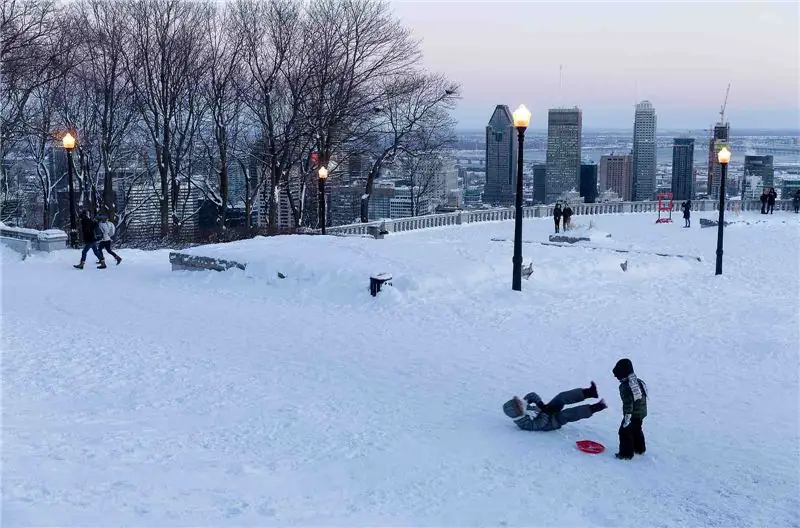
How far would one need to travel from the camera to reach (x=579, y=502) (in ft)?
23.5

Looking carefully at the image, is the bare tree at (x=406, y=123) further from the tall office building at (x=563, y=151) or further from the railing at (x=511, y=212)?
the tall office building at (x=563, y=151)

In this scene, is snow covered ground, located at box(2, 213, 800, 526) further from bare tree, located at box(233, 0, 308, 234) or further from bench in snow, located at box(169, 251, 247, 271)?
bare tree, located at box(233, 0, 308, 234)

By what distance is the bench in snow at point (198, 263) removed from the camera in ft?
60.2

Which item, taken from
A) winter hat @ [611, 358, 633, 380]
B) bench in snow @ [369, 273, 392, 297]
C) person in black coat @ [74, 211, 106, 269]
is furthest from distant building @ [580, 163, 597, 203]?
winter hat @ [611, 358, 633, 380]

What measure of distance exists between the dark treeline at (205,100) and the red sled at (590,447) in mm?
22961

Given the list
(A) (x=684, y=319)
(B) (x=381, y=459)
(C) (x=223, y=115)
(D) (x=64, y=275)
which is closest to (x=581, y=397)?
(B) (x=381, y=459)

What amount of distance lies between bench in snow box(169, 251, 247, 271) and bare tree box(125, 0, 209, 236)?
11874 mm

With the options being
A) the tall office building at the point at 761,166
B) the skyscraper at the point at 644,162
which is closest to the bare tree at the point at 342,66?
the tall office building at the point at 761,166

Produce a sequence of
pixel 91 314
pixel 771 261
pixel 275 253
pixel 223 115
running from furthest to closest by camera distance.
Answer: pixel 223 115 < pixel 771 261 < pixel 275 253 < pixel 91 314

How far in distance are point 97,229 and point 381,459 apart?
1419cm

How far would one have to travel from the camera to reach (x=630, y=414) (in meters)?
8.18

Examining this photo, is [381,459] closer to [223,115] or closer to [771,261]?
[771,261]

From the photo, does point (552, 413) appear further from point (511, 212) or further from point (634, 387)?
point (511, 212)

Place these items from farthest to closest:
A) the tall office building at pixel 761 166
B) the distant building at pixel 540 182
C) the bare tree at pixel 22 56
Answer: the distant building at pixel 540 182, the tall office building at pixel 761 166, the bare tree at pixel 22 56
